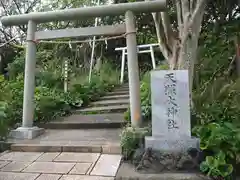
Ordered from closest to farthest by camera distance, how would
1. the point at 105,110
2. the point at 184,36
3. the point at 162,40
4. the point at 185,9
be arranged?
1. the point at 184,36
2. the point at 185,9
3. the point at 162,40
4. the point at 105,110

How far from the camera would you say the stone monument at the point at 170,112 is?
3.10 m

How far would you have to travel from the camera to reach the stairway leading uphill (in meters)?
3.85

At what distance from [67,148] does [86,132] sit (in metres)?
0.93

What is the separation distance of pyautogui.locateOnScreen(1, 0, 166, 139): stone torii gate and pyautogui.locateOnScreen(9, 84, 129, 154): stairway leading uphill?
398 millimetres

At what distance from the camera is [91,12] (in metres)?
4.30

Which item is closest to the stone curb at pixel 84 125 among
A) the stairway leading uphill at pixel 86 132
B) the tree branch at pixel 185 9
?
the stairway leading uphill at pixel 86 132

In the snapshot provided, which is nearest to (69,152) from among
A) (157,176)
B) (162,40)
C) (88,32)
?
(157,176)

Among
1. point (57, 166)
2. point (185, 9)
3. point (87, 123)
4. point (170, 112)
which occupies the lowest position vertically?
point (57, 166)

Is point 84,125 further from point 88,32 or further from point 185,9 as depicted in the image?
point 185,9

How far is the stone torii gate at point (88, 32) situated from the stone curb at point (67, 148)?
16.2 inches

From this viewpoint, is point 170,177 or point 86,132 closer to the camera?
point 170,177

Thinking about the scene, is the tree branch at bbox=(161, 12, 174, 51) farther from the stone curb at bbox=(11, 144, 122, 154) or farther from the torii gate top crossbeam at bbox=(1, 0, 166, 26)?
the stone curb at bbox=(11, 144, 122, 154)

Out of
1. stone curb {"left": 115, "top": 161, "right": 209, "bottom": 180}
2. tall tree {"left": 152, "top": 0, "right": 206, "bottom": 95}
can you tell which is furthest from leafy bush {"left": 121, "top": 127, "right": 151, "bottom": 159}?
tall tree {"left": 152, "top": 0, "right": 206, "bottom": 95}

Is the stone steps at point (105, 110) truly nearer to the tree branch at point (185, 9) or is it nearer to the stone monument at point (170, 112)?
the tree branch at point (185, 9)
